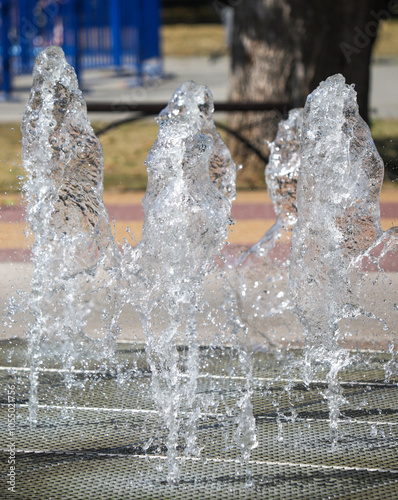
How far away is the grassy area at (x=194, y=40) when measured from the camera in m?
18.6

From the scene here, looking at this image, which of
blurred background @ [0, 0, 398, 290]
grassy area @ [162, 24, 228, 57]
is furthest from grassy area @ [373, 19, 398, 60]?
grassy area @ [162, 24, 228, 57]

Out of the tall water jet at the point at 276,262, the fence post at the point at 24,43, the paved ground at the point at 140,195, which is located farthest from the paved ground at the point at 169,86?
the tall water jet at the point at 276,262

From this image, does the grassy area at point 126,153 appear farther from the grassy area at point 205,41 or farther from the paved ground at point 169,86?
the grassy area at point 205,41

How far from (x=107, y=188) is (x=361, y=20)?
8.82ft

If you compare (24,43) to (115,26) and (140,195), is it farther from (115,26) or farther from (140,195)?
(140,195)

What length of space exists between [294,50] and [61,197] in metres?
4.19

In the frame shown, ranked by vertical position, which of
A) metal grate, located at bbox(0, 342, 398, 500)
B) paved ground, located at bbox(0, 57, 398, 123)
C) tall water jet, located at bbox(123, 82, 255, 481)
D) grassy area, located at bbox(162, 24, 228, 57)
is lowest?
grassy area, located at bbox(162, 24, 228, 57)

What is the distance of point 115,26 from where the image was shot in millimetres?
13945

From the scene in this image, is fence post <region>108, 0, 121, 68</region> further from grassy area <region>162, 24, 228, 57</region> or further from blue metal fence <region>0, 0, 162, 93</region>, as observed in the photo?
grassy area <region>162, 24, 228, 57</region>

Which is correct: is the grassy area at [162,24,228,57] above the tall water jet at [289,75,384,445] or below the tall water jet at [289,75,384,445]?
below

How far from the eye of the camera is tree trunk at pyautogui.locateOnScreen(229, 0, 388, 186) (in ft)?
23.7

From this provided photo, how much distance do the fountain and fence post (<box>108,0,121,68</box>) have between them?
1019 cm

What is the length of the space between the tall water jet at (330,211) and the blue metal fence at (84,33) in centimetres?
846

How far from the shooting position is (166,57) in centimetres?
1805
